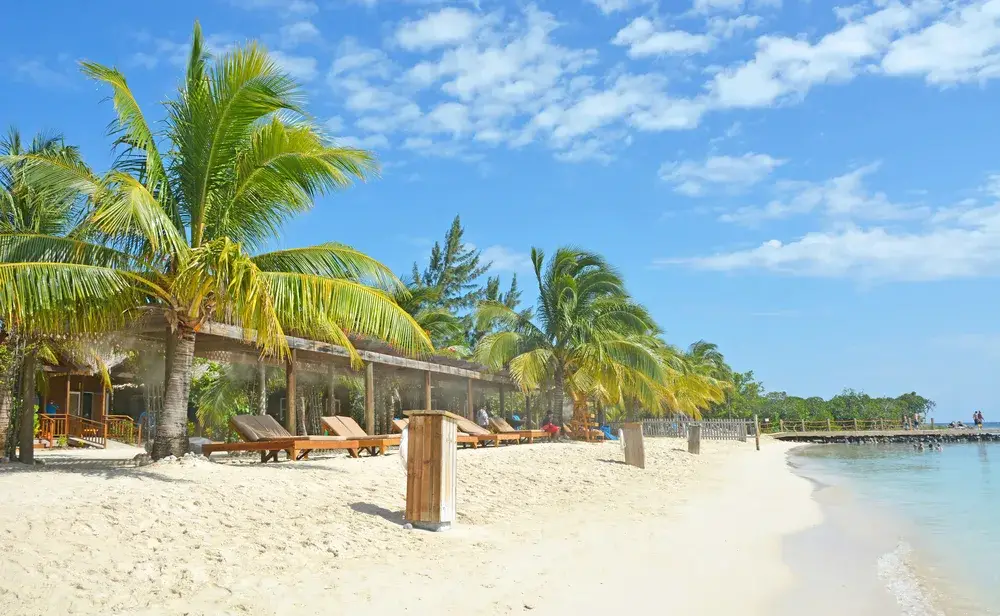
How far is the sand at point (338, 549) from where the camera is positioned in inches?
191

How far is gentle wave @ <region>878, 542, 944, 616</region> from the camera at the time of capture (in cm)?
614

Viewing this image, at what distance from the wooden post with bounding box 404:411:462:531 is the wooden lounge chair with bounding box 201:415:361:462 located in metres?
3.46

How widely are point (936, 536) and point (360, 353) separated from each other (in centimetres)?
1024

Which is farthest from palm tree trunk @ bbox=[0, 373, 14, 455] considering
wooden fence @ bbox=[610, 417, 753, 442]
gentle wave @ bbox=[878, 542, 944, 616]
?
wooden fence @ bbox=[610, 417, 753, 442]

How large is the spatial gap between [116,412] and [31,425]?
16.5 meters

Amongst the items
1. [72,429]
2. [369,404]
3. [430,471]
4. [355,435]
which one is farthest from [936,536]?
[72,429]

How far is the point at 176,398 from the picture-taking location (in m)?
9.05

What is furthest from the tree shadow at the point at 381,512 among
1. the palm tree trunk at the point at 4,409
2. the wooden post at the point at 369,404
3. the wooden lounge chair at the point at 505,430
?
the wooden lounge chair at the point at 505,430

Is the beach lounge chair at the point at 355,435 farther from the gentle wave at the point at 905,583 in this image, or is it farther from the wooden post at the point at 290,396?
the gentle wave at the point at 905,583

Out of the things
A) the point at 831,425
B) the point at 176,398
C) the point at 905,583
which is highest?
the point at 176,398

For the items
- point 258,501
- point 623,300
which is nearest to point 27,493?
point 258,501

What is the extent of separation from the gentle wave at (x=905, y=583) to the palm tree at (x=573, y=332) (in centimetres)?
1201

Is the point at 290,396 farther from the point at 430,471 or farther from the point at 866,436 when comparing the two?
the point at 866,436

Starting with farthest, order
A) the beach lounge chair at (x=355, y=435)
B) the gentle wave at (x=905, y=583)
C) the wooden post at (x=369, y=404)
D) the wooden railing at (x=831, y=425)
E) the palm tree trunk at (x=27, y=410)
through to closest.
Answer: the wooden railing at (x=831, y=425), the wooden post at (x=369, y=404), the beach lounge chair at (x=355, y=435), the palm tree trunk at (x=27, y=410), the gentle wave at (x=905, y=583)
